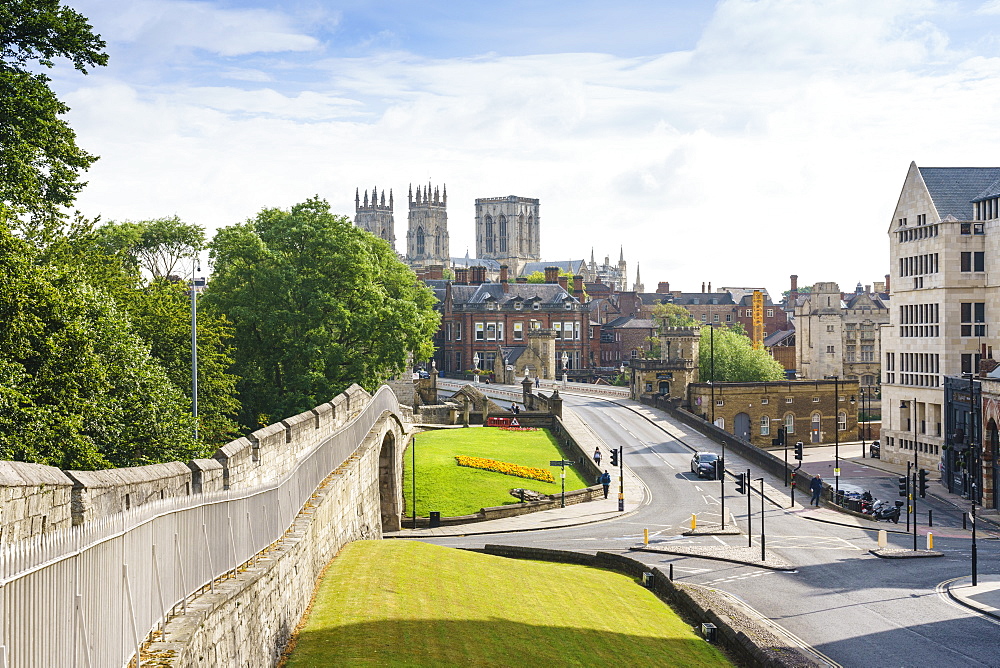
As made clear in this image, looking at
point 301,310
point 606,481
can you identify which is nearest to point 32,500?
point 301,310

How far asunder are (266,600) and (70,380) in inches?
351

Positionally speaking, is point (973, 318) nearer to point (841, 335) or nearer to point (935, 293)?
point (935, 293)

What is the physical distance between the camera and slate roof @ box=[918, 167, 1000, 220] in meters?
63.7

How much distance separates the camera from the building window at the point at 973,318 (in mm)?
62281

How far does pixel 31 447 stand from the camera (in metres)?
20.1

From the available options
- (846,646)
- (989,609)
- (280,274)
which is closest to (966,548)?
(989,609)

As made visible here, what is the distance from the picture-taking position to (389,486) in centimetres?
4575

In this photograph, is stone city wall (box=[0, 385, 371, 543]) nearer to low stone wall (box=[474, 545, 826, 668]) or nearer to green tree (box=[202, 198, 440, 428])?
low stone wall (box=[474, 545, 826, 668])

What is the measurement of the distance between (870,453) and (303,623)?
6343 cm

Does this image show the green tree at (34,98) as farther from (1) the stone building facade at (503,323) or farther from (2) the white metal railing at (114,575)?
(1) the stone building facade at (503,323)

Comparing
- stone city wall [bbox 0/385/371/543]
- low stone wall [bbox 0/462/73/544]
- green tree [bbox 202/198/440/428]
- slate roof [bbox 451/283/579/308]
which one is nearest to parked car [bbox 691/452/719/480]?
Answer: green tree [bbox 202/198/440/428]

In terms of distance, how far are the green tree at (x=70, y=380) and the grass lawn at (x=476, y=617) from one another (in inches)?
242

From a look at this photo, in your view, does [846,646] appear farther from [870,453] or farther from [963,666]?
[870,453]

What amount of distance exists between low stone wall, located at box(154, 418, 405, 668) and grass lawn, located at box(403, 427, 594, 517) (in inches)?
759
